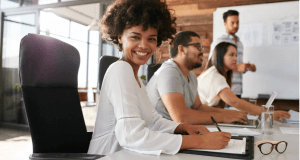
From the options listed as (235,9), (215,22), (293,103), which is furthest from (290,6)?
(293,103)

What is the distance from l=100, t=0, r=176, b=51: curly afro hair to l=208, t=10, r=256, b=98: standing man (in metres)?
2.48

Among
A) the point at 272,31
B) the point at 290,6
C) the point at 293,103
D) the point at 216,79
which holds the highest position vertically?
the point at 290,6

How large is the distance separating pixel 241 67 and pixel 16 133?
3673mm

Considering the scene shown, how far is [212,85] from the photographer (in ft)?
6.53

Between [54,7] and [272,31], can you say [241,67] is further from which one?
[54,7]

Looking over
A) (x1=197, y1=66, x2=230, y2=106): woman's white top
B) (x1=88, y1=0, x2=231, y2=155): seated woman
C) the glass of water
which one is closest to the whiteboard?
(x1=197, y1=66, x2=230, y2=106): woman's white top

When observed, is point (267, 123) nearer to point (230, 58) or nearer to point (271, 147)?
point (271, 147)

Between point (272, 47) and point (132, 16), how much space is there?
2.95 metres

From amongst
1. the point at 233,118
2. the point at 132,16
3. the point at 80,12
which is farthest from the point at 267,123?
the point at 80,12

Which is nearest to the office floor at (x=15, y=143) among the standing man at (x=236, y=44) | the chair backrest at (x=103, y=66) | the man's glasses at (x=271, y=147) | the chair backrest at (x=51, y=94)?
the chair backrest at (x=103, y=66)

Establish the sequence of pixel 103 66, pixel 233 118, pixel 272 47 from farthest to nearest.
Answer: pixel 272 47 → pixel 103 66 → pixel 233 118

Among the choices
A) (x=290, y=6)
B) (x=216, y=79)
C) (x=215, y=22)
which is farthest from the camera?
(x=215, y=22)

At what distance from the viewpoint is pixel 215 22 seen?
145 inches

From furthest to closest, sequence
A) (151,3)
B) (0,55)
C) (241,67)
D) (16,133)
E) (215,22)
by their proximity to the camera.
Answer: (0,55)
(16,133)
(215,22)
(241,67)
(151,3)
